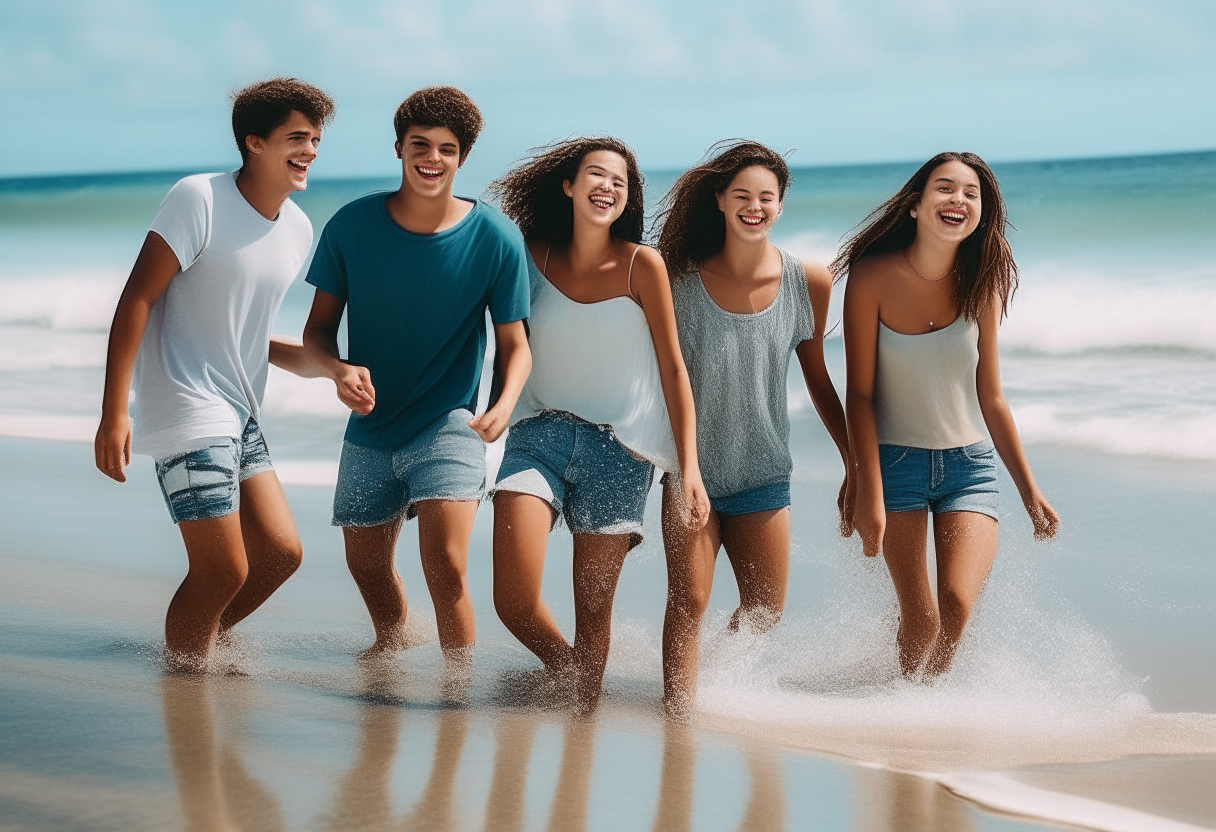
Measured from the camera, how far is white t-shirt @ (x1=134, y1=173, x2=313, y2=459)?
412 centimetres

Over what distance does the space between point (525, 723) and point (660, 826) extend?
0.76 meters

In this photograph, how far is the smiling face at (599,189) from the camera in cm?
427

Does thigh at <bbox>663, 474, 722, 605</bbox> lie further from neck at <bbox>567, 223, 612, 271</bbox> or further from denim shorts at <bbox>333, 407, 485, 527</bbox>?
neck at <bbox>567, 223, 612, 271</bbox>

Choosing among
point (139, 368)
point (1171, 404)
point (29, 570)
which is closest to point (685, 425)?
point (139, 368)

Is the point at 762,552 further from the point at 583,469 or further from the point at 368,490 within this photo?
the point at 368,490

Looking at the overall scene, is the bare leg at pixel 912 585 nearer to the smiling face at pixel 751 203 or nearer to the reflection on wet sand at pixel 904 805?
the reflection on wet sand at pixel 904 805

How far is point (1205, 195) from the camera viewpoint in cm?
2342

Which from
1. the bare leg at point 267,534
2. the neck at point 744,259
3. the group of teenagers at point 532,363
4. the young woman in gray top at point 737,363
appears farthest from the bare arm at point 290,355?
the neck at point 744,259

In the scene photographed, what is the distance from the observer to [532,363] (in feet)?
14.4

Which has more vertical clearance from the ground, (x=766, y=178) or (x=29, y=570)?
(x=766, y=178)

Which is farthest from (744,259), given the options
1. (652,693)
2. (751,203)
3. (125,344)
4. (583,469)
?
(125,344)

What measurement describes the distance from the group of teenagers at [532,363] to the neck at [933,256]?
0.07 feet

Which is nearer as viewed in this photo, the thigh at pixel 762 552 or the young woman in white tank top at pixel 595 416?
the young woman in white tank top at pixel 595 416

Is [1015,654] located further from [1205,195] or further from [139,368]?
[1205,195]
